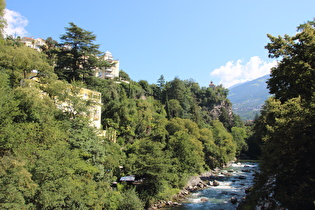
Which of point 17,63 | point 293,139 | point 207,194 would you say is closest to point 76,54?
point 17,63

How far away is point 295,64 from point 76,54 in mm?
29235

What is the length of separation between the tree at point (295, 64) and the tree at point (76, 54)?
83.5 feet

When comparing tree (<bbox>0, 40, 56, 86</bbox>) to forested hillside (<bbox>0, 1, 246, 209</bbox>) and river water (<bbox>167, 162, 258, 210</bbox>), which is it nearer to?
forested hillside (<bbox>0, 1, 246, 209</bbox>)

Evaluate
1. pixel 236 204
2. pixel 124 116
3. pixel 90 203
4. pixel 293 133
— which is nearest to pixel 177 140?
pixel 124 116

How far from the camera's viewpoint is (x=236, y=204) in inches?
937

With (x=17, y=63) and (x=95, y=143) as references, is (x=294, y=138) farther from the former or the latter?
(x=17, y=63)

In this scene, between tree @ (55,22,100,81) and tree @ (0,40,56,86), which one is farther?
tree @ (55,22,100,81)

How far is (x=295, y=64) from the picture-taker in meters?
13.9

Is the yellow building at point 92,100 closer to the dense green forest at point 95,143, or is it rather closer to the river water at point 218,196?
the dense green forest at point 95,143

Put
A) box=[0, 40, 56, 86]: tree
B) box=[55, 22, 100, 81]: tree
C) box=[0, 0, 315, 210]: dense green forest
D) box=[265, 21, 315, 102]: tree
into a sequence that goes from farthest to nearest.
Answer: box=[55, 22, 100, 81]: tree, box=[0, 40, 56, 86]: tree, box=[265, 21, 315, 102]: tree, box=[0, 0, 315, 210]: dense green forest

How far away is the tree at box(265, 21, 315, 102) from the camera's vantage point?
543 inches

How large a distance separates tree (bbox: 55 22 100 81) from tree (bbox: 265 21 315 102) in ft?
83.5

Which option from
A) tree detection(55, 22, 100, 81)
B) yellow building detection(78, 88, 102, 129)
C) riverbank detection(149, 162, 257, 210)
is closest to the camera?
yellow building detection(78, 88, 102, 129)

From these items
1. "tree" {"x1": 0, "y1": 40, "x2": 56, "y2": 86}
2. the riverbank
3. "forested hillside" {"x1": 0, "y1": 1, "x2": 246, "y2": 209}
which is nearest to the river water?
the riverbank
